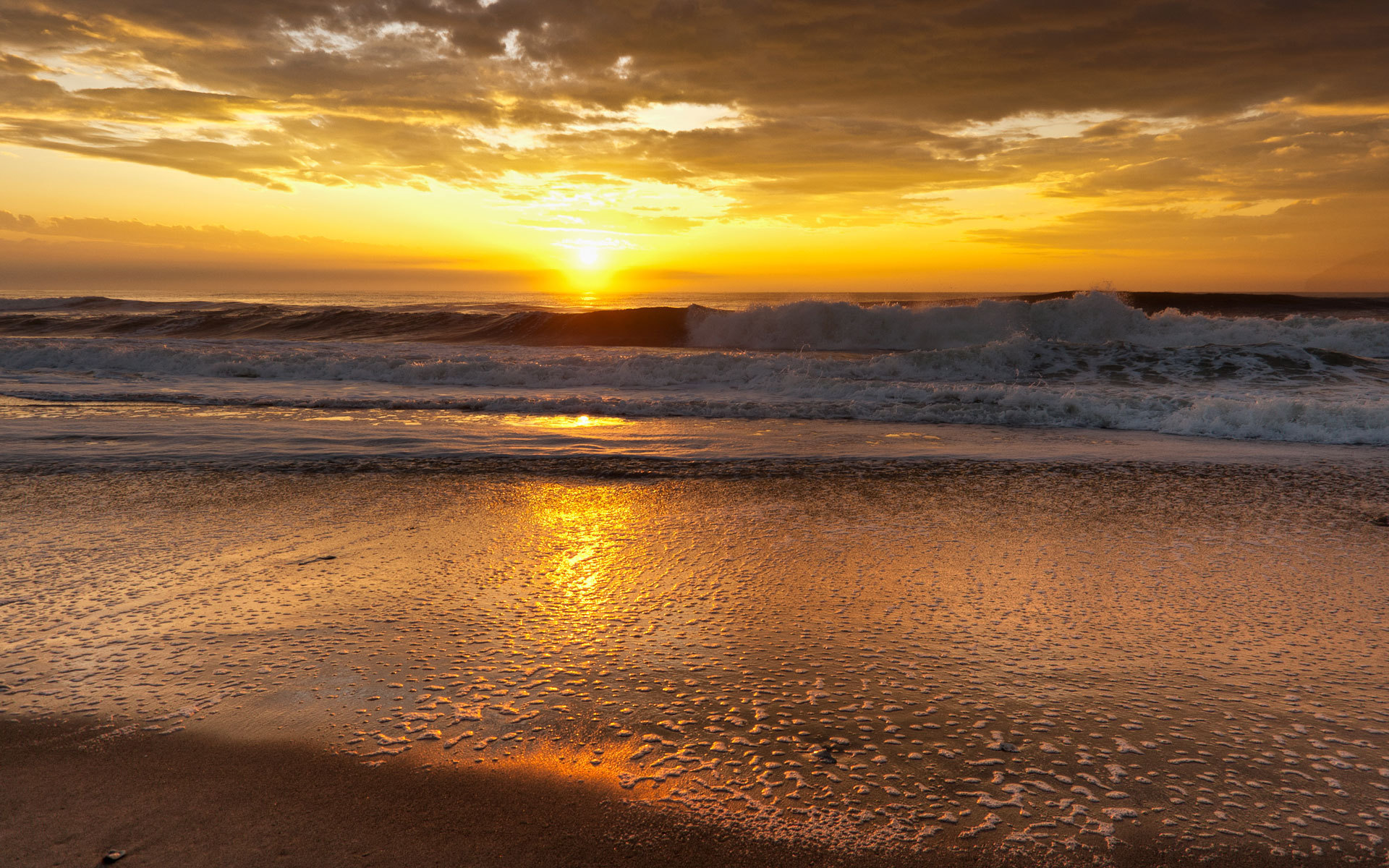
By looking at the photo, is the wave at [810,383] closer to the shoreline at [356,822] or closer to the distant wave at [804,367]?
the distant wave at [804,367]

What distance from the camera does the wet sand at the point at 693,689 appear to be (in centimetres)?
171

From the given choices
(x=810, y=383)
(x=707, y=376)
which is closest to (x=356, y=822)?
(x=810, y=383)

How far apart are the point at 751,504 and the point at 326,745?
310cm

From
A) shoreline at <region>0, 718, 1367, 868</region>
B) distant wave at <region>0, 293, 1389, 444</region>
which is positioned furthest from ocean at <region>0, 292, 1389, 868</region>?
distant wave at <region>0, 293, 1389, 444</region>

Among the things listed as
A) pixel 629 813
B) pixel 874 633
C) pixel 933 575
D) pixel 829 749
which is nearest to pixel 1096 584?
pixel 933 575

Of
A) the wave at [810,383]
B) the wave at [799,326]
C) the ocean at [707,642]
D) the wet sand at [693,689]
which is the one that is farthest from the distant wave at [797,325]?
the wet sand at [693,689]

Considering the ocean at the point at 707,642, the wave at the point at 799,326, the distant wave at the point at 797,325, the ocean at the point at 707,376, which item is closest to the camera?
the ocean at the point at 707,642

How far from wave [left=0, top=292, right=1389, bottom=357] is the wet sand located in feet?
56.5

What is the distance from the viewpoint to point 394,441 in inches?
269

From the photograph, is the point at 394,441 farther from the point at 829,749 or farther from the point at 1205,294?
the point at 1205,294

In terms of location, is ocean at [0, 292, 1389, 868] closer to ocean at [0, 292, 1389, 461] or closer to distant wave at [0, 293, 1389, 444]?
ocean at [0, 292, 1389, 461]

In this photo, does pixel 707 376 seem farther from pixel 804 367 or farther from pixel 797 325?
pixel 797 325

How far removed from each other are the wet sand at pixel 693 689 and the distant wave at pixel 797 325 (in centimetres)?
1528

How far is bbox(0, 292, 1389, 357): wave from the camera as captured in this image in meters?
19.4
